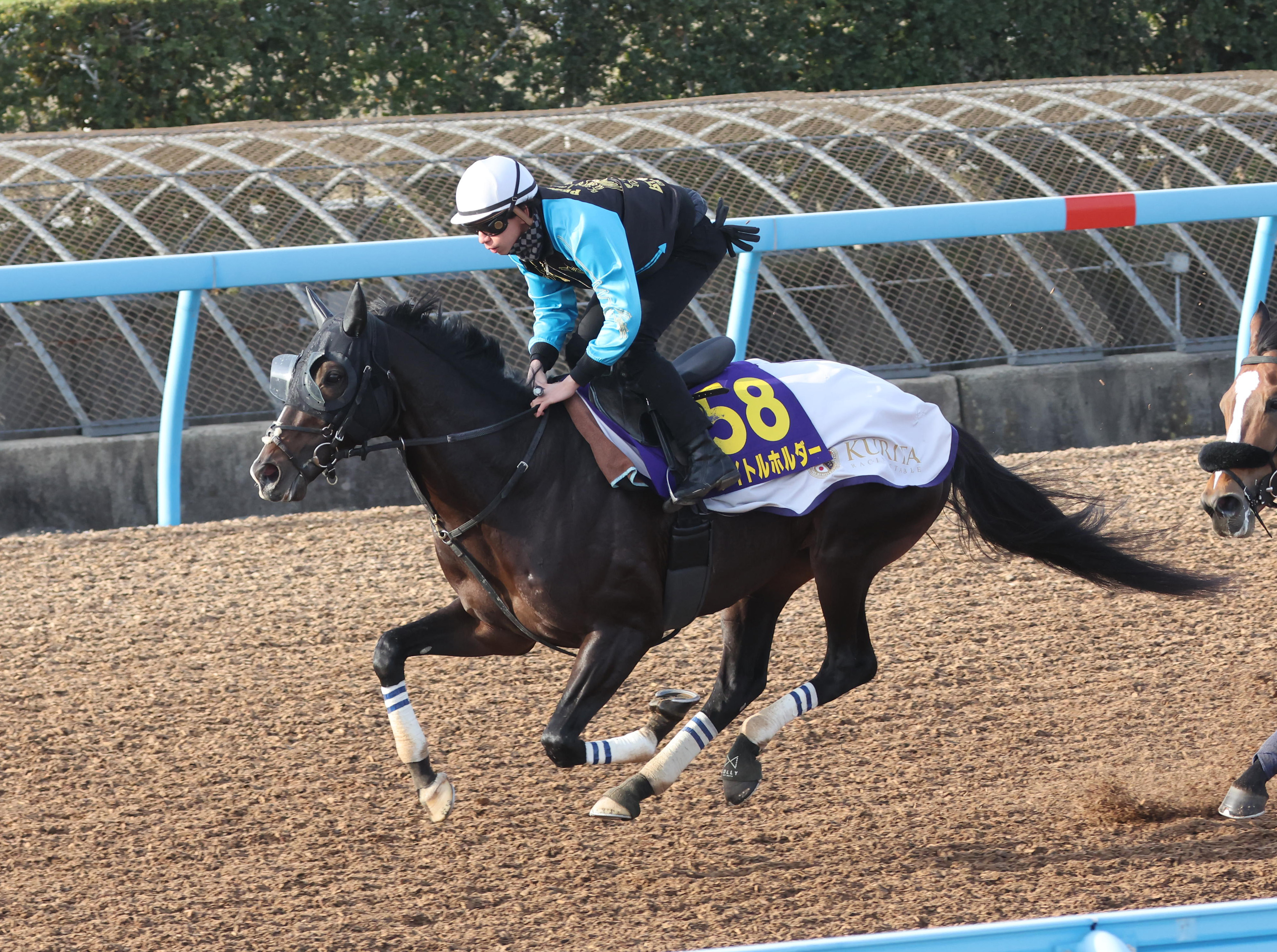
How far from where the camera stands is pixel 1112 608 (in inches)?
225

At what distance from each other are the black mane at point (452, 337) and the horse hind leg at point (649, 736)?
3.27 feet

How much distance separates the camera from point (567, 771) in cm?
452

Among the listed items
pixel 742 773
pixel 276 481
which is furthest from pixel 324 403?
pixel 742 773

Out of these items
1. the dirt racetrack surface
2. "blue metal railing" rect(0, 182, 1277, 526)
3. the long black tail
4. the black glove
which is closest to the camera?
the dirt racetrack surface

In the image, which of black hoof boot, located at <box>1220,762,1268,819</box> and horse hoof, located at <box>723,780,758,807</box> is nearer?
black hoof boot, located at <box>1220,762,1268,819</box>

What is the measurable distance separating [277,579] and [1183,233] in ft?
26.7

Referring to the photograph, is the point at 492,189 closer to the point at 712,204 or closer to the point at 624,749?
the point at 624,749

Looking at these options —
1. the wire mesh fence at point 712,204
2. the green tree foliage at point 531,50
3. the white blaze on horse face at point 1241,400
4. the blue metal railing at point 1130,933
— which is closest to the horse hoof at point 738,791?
the white blaze on horse face at point 1241,400

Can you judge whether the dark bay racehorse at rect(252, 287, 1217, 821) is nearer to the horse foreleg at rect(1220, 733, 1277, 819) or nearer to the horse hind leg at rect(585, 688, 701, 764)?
the horse hind leg at rect(585, 688, 701, 764)

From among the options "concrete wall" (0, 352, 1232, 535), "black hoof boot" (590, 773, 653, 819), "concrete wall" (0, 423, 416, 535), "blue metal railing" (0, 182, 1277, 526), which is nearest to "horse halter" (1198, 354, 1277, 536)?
"black hoof boot" (590, 773, 653, 819)

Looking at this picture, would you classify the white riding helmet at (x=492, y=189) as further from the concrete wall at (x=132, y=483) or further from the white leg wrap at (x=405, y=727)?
the concrete wall at (x=132, y=483)

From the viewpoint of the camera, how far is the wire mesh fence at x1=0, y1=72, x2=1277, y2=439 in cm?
994

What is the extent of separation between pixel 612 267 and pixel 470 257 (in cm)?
312

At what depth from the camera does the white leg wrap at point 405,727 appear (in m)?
3.95
